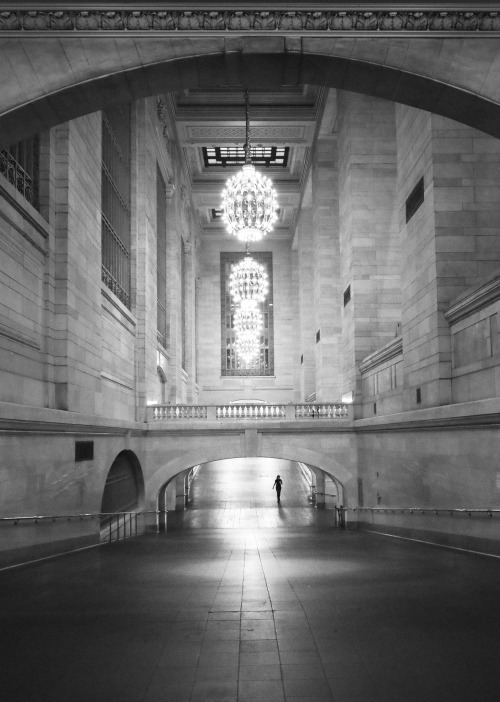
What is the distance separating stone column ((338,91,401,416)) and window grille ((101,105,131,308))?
7050 millimetres

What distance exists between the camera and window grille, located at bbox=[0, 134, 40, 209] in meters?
10.9

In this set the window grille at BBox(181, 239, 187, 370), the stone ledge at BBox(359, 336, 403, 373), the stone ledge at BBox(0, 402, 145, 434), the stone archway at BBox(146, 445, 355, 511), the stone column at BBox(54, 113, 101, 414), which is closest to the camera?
the stone ledge at BBox(0, 402, 145, 434)

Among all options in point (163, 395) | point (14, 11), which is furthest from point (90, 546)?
point (163, 395)

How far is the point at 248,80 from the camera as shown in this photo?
7637 mm

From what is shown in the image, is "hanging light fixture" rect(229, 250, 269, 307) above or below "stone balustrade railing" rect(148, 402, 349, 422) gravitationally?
above

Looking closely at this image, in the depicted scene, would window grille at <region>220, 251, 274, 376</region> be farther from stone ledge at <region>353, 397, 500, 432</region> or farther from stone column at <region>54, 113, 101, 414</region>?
Answer: stone column at <region>54, 113, 101, 414</region>

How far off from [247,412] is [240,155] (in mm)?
18277

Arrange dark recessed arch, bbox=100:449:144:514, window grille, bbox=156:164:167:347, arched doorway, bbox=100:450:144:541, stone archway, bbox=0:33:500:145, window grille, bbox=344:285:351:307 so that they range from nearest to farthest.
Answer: stone archway, bbox=0:33:500:145, arched doorway, bbox=100:450:144:541, dark recessed arch, bbox=100:449:144:514, window grille, bbox=344:285:351:307, window grille, bbox=156:164:167:347

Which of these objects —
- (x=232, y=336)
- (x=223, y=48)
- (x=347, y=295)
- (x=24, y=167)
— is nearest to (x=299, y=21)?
(x=223, y=48)

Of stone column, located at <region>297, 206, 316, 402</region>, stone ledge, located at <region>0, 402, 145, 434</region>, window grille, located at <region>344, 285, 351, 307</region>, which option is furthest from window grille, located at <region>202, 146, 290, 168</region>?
stone ledge, located at <region>0, 402, 145, 434</region>

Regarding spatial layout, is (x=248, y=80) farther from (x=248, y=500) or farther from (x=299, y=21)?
(x=248, y=500)

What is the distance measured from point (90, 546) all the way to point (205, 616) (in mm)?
7649

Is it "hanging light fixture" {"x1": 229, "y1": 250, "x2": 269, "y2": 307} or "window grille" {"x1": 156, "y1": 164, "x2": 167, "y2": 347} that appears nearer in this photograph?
"hanging light fixture" {"x1": 229, "y1": 250, "x2": 269, "y2": 307}

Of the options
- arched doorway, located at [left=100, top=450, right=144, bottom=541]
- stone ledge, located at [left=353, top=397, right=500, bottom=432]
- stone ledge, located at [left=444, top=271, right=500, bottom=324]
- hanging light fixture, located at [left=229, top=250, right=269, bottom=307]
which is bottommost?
arched doorway, located at [left=100, top=450, right=144, bottom=541]
